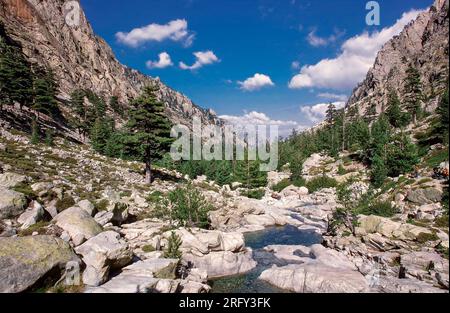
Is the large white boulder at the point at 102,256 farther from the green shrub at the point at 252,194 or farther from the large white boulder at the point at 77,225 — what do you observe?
the green shrub at the point at 252,194

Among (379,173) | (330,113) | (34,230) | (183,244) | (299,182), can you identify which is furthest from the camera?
(330,113)

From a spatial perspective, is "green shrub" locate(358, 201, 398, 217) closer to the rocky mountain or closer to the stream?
the stream

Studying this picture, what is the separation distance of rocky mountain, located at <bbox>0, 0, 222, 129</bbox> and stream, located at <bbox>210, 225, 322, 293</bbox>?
10855 cm

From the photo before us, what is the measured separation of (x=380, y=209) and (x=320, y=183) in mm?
38441

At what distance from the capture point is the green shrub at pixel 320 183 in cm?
6450

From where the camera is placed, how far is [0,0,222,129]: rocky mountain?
11831cm

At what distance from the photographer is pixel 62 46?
139250 mm

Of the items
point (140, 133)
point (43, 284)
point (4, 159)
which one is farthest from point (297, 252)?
point (4, 159)

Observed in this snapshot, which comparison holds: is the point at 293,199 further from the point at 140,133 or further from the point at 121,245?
the point at 121,245

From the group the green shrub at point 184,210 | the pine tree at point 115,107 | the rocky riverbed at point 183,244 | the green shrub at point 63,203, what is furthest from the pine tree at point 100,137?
the pine tree at point 115,107

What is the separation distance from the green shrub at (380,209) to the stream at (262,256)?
5.68 metres

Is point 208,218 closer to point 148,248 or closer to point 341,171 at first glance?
point 148,248

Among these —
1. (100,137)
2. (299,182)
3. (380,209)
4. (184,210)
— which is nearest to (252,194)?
(299,182)

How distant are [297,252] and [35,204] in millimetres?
20628
